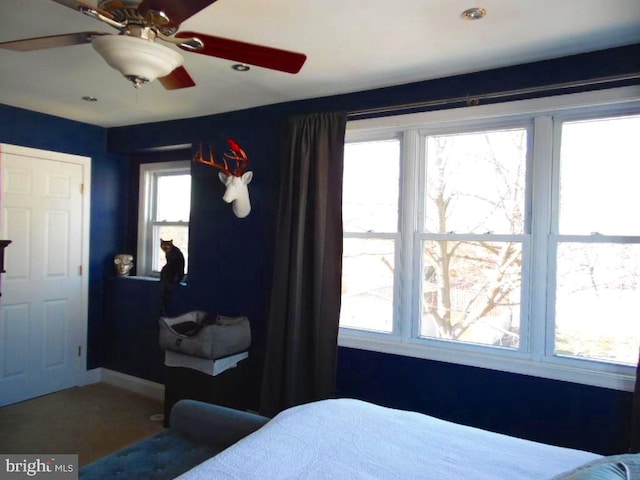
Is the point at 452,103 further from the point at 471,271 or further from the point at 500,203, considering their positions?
the point at 471,271

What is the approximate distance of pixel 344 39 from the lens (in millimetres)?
2076

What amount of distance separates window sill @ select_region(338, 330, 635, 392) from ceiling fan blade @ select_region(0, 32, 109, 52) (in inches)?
83.3

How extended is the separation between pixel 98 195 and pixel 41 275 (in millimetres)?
876

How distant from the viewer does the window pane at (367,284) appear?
277 cm

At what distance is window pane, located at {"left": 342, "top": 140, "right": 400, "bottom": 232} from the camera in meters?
2.78

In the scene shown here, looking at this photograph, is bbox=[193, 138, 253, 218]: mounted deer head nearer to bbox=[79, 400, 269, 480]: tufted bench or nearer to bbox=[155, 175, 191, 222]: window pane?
bbox=[155, 175, 191, 222]: window pane

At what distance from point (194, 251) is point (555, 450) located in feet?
9.33

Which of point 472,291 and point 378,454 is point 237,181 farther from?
point 378,454

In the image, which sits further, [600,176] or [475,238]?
[475,238]

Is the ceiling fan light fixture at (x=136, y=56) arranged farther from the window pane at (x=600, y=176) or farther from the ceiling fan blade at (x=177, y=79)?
the window pane at (x=600, y=176)

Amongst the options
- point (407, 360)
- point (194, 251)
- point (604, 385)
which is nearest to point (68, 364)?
point (194, 251)

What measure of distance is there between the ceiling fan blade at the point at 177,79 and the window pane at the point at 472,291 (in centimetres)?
161

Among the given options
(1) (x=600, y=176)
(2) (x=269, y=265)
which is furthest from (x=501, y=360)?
(2) (x=269, y=265)

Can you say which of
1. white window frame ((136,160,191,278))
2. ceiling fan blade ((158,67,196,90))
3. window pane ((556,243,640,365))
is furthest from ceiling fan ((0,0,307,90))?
white window frame ((136,160,191,278))
